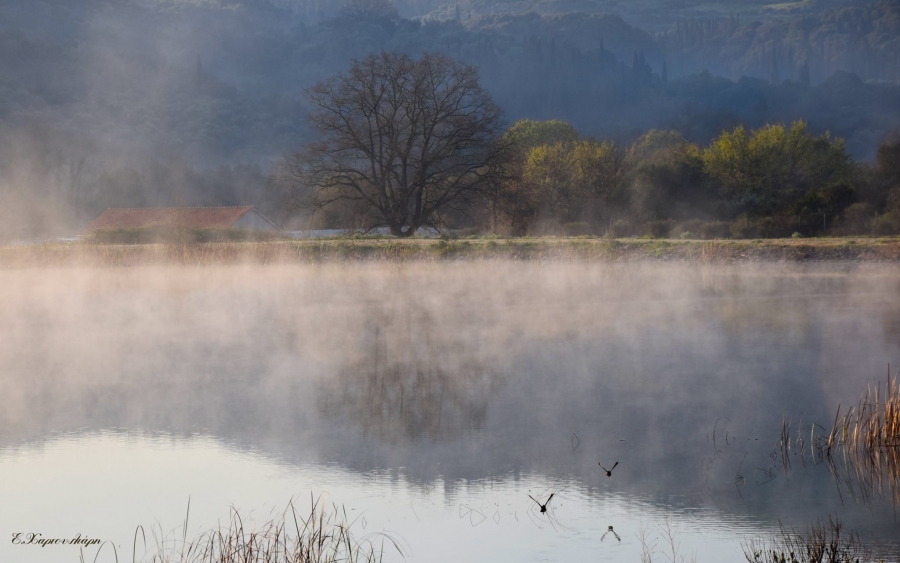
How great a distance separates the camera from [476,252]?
3322 centimetres

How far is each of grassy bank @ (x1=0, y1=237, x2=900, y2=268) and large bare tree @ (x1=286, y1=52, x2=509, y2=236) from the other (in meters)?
11.7

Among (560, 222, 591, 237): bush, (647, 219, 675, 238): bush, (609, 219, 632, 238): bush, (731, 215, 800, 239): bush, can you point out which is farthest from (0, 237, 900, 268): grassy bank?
(560, 222, 591, 237): bush

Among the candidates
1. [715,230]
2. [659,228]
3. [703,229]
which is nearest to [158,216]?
[659,228]

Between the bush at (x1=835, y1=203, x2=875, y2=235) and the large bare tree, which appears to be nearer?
the bush at (x1=835, y1=203, x2=875, y2=235)

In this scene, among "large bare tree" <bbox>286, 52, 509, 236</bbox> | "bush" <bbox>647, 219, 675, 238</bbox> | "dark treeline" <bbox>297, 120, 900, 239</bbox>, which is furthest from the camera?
"large bare tree" <bbox>286, 52, 509, 236</bbox>

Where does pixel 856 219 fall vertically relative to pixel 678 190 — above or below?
below

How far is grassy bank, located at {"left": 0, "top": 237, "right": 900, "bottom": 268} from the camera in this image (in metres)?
29.8

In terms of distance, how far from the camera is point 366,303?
22.8 m

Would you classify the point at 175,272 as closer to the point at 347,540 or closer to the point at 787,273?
the point at 787,273

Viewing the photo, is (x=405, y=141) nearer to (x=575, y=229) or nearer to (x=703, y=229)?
(x=575, y=229)

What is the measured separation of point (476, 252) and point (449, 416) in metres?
22.5

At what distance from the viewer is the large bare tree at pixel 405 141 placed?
45906 millimetres

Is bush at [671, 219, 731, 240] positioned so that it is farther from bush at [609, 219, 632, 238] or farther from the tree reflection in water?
the tree reflection in water

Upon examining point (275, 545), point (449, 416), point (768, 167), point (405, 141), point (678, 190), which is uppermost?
point (405, 141)
